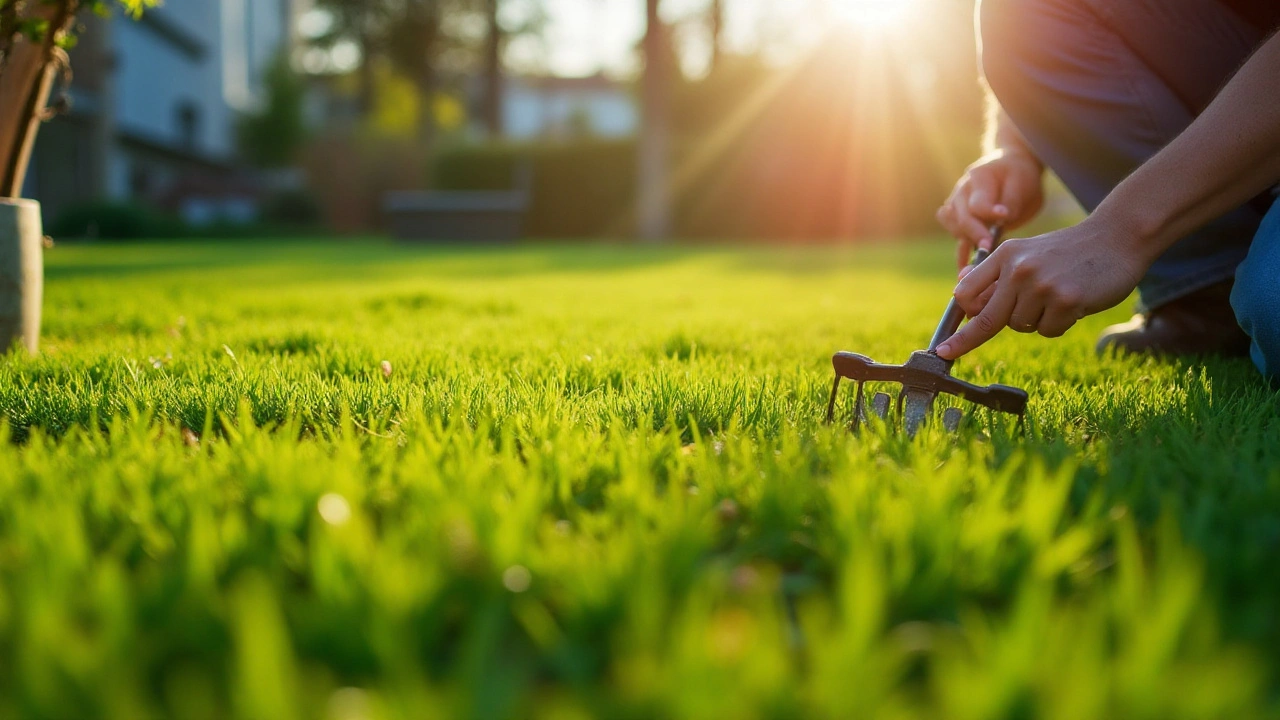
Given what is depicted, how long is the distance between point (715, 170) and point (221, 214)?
13.8 m

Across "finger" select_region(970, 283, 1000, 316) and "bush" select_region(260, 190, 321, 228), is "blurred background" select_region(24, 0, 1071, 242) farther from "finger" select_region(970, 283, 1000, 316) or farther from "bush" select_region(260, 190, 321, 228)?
"finger" select_region(970, 283, 1000, 316)

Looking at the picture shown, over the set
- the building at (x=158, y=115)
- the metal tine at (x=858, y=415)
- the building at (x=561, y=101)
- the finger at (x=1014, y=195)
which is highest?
the building at (x=561, y=101)

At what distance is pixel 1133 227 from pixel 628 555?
1.17 meters

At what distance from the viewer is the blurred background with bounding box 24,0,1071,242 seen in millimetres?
17203

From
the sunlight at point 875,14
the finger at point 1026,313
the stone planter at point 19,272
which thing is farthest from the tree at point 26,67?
the sunlight at point 875,14

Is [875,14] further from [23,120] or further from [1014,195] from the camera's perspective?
[23,120]

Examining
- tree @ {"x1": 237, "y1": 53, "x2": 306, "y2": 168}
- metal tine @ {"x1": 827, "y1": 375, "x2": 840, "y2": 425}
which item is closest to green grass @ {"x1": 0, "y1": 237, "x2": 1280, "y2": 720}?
metal tine @ {"x1": 827, "y1": 375, "x2": 840, "y2": 425}

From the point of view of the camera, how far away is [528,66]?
3741 cm

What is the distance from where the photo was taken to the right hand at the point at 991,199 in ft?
7.51

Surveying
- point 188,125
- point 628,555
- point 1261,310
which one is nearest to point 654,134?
point 1261,310

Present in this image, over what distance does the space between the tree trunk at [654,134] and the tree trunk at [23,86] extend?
13829mm

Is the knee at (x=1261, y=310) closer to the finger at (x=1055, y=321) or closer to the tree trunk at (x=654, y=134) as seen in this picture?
the finger at (x=1055, y=321)

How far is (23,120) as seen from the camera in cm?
257

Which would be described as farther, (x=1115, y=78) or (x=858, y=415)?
(x=1115, y=78)
